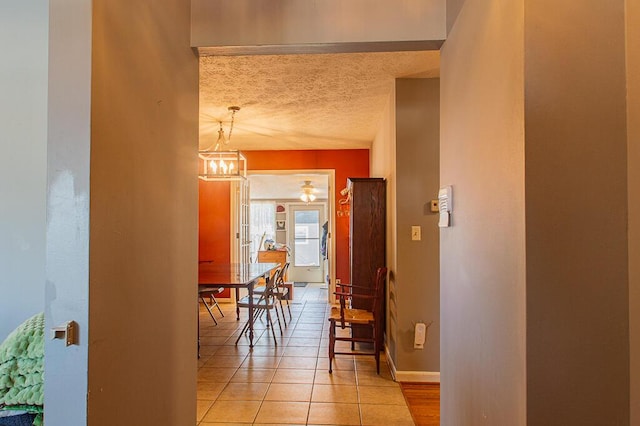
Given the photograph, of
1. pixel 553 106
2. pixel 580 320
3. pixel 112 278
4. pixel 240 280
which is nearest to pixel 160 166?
pixel 112 278

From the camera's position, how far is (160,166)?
1.44m

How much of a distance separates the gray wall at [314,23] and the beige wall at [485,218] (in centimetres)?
19

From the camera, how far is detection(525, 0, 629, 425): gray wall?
948mm

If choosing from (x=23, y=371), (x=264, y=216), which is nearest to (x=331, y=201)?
(x=264, y=216)

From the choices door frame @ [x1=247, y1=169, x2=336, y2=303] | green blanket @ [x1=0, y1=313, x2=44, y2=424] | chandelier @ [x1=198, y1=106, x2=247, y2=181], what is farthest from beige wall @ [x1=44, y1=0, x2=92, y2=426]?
door frame @ [x1=247, y1=169, x2=336, y2=303]

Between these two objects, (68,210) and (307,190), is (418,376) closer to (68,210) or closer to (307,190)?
(68,210)

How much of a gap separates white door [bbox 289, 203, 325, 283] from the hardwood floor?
5889 millimetres

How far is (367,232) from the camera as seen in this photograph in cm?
346

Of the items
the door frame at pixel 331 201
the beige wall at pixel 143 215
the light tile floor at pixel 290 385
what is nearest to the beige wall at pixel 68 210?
the beige wall at pixel 143 215

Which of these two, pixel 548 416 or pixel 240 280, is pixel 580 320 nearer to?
pixel 548 416

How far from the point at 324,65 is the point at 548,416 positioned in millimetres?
2437

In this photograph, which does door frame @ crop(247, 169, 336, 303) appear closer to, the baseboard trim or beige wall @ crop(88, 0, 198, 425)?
the baseboard trim

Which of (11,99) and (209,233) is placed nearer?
(11,99)

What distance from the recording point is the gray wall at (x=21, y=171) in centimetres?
147
